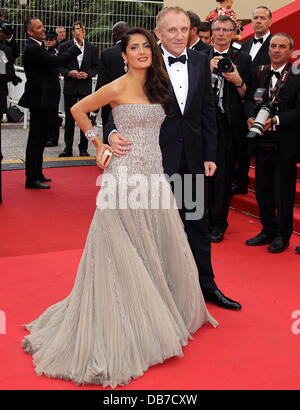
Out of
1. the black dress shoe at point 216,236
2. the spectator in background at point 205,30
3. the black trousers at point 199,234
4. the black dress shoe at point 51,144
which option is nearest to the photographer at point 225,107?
the black dress shoe at point 216,236

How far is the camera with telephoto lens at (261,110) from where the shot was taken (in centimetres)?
521

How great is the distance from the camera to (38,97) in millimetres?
7250

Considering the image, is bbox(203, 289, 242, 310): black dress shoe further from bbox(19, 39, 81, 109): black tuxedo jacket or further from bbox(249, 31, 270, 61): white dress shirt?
bbox(19, 39, 81, 109): black tuxedo jacket

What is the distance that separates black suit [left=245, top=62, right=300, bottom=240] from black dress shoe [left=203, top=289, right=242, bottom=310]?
5.03 feet

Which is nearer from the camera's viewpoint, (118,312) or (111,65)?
(118,312)

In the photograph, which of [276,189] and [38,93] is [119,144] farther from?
[38,93]

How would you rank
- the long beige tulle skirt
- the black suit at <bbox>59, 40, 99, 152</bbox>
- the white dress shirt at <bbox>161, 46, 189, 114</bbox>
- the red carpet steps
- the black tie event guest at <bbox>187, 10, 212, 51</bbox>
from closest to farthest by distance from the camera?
the long beige tulle skirt < the white dress shirt at <bbox>161, 46, 189, 114</bbox> < the black tie event guest at <bbox>187, 10, 212, 51</bbox> < the red carpet steps < the black suit at <bbox>59, 40, 99, 152</bbox>

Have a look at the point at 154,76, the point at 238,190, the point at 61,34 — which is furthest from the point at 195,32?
the point at 61,34

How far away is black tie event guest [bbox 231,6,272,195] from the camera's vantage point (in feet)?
22.0

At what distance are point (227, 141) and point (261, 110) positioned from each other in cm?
59

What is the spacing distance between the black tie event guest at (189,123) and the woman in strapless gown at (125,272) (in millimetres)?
447

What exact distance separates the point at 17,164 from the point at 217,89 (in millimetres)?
3846

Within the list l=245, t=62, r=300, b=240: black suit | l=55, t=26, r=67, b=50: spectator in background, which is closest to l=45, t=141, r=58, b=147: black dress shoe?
l=55, t=26, r=67, b=50: spectator in background

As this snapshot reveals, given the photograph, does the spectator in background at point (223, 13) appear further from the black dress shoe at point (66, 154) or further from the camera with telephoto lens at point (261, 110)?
the black dress shoe at point (66, 154)
